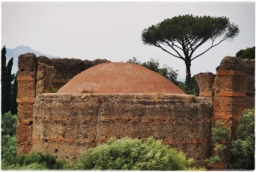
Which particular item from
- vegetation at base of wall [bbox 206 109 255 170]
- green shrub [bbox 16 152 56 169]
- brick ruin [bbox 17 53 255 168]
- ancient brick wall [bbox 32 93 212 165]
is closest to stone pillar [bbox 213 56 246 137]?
brick ruin [bbox 17 53 255 168]

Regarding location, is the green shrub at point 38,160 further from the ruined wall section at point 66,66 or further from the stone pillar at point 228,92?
the ruined wall section at point 66,66

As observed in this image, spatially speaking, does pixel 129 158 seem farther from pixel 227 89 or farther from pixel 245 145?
pixel 227 89

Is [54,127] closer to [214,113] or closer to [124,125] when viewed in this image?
[124,125]

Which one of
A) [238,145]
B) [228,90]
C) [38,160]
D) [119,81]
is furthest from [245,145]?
[38,160]

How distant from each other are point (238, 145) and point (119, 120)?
4765 mm

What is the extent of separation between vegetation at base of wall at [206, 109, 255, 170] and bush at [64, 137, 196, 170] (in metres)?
3.37

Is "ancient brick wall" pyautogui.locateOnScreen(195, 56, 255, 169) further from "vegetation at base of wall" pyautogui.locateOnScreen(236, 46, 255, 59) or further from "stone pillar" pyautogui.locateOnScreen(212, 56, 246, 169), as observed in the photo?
"vegetation at base of wall" pyautogui.locateOnScreen(236, 46, 255, 59)

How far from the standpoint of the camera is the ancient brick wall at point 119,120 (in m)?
19.0

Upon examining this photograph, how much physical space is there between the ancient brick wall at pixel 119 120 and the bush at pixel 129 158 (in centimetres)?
138

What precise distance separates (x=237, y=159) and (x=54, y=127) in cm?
674

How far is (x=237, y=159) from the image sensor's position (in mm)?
21375

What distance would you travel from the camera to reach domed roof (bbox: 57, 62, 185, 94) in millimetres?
20047

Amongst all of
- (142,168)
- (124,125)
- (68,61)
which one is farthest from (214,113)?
(68,61)

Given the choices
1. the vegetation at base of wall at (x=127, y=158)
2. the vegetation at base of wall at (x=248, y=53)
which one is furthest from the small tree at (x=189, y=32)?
the vegetation at base of wall at (x=127, y=158)
